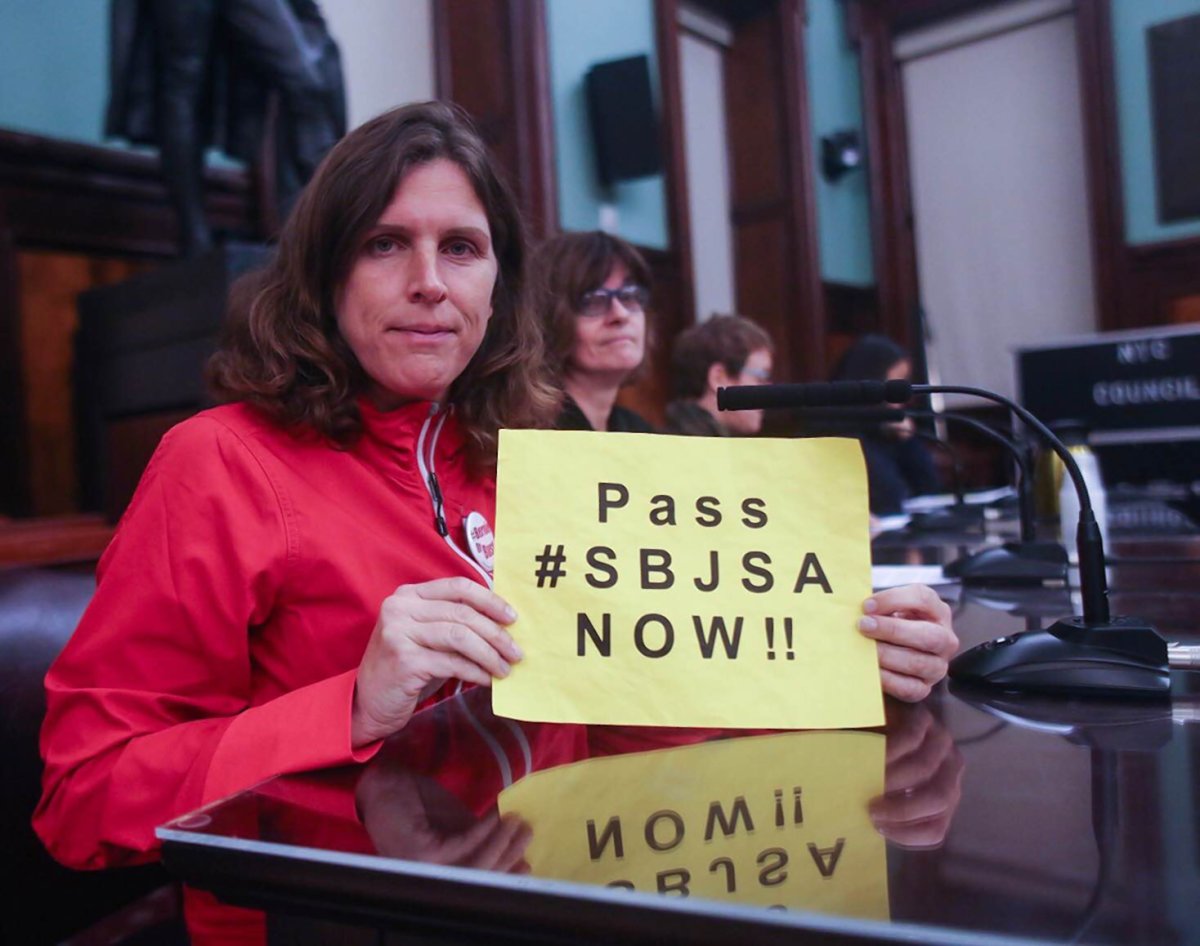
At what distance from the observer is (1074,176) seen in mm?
5863

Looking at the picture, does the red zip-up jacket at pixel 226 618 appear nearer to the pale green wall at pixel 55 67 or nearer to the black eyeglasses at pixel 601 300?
the black eyeglasses at pixel 601 300

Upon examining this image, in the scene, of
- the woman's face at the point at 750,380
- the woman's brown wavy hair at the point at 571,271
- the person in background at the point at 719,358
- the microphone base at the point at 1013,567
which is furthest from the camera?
the person in background at the point at 719,358

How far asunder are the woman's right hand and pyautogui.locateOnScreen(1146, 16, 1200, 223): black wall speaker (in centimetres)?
588

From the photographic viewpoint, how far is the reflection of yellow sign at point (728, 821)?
1.37 feet

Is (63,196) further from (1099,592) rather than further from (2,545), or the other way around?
(1099,592)

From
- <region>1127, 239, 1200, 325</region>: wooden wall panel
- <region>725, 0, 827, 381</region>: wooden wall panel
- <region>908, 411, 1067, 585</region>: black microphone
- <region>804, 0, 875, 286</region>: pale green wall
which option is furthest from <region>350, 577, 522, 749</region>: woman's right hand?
<region>1127, 239, 1200, 325</region>: wooden wall panel

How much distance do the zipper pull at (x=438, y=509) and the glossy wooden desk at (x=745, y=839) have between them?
0.33 meters

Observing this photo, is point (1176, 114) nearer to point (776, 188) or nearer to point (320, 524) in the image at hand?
point (776, 188)

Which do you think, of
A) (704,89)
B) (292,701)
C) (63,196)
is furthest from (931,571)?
(704,89)

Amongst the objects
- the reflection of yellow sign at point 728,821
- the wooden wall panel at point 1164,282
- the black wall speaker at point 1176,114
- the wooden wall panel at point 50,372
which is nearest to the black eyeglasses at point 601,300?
the wooden wall panel at point 50,372

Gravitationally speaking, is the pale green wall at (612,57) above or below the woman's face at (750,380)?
above

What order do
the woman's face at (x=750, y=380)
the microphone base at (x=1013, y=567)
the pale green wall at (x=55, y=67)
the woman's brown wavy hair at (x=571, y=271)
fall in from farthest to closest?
the woman's face at (x=750, y=380)
the pale green wall at (x=55, y=67)
the woman's brown wavy hair at (x=571, y=271)
the microphone base at (x=1013, y=567)

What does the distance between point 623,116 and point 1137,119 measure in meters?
3.18

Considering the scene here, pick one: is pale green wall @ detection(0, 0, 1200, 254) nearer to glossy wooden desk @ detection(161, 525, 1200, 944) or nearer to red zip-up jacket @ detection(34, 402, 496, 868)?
red zip-up jacket @ detection(34, 402, 496, 868)
